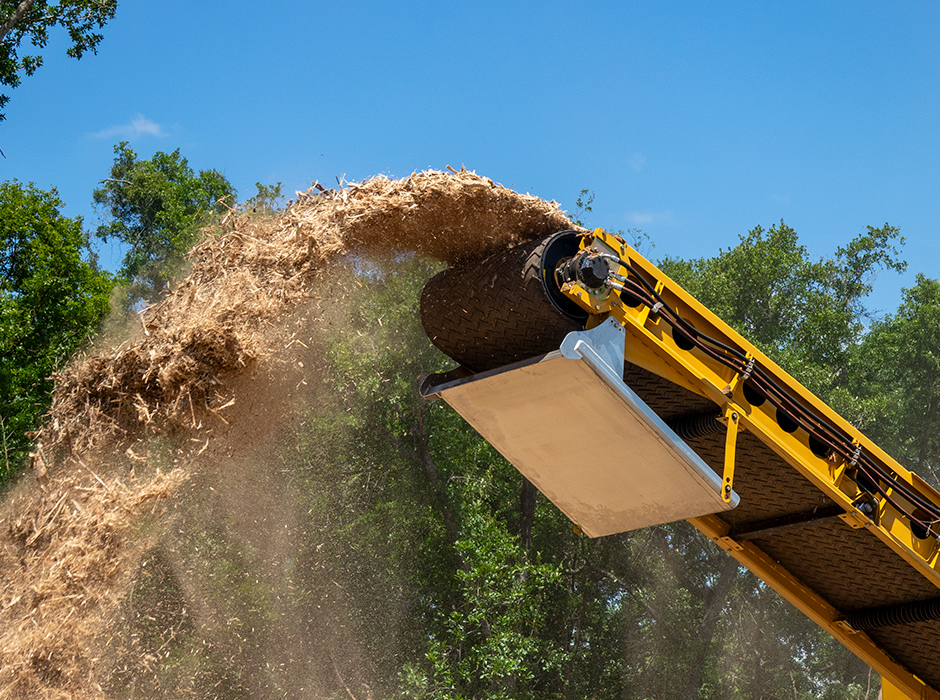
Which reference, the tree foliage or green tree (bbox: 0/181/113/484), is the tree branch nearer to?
green tree (bbox: 0/181/113/484)

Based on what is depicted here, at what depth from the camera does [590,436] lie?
3.47 m

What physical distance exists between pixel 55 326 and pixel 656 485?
9643mm

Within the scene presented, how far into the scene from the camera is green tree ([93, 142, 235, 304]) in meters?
20.1

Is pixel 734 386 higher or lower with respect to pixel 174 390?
higher

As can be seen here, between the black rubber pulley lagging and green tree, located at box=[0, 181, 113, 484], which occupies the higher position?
the black rubber pulley lagging

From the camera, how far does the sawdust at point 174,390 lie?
139 inches

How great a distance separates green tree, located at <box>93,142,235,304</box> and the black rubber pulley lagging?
16.4m

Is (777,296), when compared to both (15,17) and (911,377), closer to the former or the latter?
(911,377)

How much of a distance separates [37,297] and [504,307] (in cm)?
926

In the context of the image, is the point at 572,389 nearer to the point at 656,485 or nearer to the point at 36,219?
the point at 656,485

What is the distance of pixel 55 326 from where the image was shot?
11070mm

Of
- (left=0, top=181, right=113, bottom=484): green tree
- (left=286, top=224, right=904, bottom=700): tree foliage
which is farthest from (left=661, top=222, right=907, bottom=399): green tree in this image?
(left=0, top=181, right=113, bottom=484): green tree

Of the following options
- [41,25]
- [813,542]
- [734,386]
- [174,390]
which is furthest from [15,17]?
[813,542]

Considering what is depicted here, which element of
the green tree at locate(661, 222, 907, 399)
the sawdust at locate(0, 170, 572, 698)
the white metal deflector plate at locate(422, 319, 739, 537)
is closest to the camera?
the white metal deflector plate at locate(422, 319, 739, 537)
